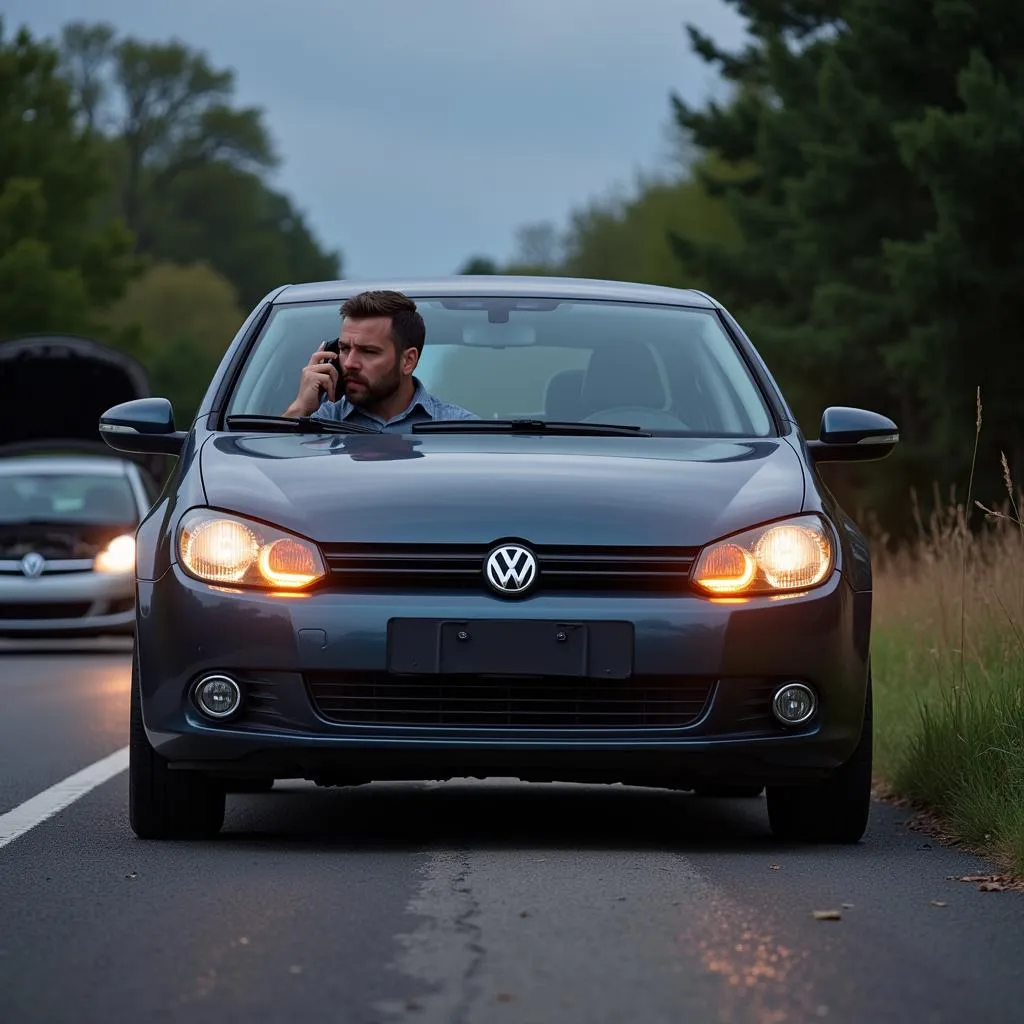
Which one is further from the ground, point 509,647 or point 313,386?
point 313,386

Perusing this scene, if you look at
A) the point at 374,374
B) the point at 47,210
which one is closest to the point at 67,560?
the point at 374,374

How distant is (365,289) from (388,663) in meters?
2.03

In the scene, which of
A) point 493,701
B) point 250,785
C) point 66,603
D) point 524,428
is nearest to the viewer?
point 493,701

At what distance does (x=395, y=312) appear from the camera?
7.98 meters

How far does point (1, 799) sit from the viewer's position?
28.7 feet

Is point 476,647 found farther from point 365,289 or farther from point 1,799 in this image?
point 1,799

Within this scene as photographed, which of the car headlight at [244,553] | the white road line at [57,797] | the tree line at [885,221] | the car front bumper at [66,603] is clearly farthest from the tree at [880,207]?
the car headlight at [244,553]

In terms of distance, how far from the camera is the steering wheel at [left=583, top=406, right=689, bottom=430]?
7906mm

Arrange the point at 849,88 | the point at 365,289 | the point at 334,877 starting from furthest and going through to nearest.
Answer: the point at 849,88 < the point at 365,289 < the point at 334,877

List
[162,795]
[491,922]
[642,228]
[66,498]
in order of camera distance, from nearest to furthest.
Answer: [491,922], [162,795], [66,498], [642,228]

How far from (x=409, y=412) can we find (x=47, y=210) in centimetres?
5339

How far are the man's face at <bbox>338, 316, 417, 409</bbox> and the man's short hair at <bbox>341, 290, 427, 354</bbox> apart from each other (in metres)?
0.02

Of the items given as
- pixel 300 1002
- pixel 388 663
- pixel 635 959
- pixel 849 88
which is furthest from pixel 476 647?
pixel 849 88

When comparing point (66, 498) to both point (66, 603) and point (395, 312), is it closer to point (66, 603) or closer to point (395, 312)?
point (66, 603)
